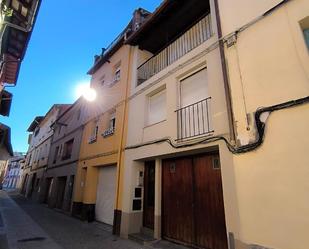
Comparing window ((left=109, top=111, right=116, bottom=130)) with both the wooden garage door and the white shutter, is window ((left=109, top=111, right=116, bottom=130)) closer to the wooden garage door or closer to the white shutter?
the wooden garage door

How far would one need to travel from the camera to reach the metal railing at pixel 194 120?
5789 mm

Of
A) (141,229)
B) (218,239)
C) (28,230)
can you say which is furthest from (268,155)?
(28,230)

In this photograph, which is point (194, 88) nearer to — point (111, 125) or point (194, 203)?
point (194, 203)

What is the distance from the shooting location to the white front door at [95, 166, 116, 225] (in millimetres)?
9202

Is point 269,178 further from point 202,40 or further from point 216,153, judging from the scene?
point 202,40

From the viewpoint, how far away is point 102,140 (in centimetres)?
1041

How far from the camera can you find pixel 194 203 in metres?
5.86

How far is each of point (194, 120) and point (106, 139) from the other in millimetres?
5294

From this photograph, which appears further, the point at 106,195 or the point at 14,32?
the point at 106,195

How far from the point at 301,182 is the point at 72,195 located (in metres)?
11.5

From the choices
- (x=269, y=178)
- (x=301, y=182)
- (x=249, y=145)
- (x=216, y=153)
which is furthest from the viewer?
(x=216, y=153)

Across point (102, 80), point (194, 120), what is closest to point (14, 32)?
point (194, 120)

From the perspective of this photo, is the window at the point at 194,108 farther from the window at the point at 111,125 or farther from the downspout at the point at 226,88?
the window at the point at 111,125

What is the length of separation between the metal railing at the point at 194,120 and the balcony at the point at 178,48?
6.57 ft
